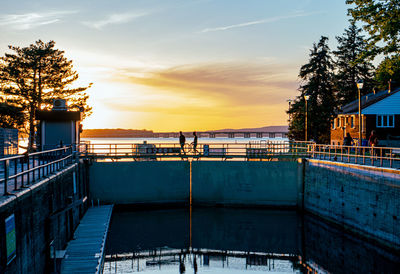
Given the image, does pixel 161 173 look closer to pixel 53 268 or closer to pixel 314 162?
pixel 314 162

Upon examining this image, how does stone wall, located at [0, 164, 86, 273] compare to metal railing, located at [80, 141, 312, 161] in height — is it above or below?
below

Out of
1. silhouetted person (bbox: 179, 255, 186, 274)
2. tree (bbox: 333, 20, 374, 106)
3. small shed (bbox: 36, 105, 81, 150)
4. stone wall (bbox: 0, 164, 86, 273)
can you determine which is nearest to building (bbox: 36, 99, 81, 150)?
small shed (bbox: 36, 105, 81, 150)

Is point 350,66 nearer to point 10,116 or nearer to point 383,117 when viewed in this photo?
point 383,117

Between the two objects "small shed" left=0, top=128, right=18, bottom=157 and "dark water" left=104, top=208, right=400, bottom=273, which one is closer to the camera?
"dark water" left=104, top=208, right=400, bottom=273

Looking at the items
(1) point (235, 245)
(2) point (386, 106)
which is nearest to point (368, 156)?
(1) point (235, 245)

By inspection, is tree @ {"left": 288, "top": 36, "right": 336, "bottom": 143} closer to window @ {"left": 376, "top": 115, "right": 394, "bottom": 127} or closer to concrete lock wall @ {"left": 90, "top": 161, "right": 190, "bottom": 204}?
window @ {"left": 376, "top": 115, "right": 394, "bottom": 127}

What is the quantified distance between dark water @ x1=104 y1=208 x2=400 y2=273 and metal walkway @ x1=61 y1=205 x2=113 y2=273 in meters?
1.06

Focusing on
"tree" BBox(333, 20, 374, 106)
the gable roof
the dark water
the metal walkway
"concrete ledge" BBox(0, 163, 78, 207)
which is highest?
"tree" BBox(333, 20, 374, 106)

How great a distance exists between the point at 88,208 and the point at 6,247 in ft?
65.8

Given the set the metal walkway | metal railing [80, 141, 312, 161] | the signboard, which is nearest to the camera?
the signboard

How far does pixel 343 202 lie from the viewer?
24016 mm

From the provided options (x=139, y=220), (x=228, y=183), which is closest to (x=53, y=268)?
(x=139, y=220)

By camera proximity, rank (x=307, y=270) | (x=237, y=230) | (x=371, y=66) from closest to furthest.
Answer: (x=307, y=270) < (x=237, y=230) < (x=371, y=66)

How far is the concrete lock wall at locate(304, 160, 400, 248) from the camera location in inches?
757
